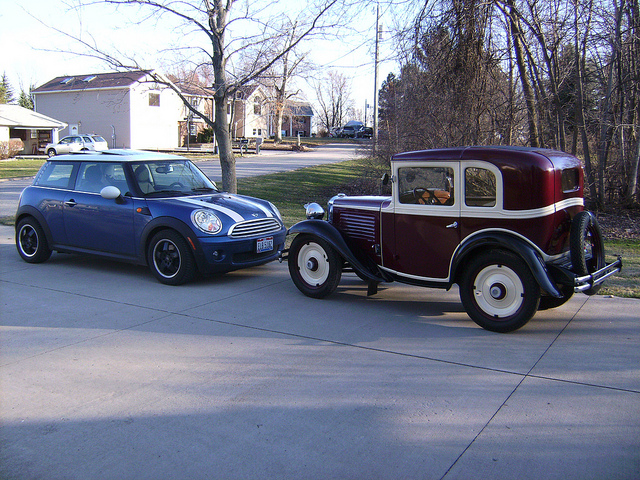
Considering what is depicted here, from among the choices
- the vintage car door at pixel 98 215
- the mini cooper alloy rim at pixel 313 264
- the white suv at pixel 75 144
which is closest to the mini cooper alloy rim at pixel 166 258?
the vintage car door at pixel 98 215

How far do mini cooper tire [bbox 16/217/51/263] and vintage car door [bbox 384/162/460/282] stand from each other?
533 cm

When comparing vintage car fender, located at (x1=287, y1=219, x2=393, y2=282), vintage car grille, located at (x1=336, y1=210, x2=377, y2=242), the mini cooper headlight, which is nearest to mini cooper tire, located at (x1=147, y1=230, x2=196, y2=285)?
the mini cooper headlight

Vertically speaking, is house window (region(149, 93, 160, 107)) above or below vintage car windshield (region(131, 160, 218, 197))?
above

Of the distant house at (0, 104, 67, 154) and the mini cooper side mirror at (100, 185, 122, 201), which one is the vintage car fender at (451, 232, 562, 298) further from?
the distant house at (0, 104, 67, 154)

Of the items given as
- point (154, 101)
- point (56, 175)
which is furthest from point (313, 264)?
point (154, 101)

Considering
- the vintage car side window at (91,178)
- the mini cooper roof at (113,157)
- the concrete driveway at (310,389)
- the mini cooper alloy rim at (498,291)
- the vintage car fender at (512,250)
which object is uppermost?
the mini cooper roof at (113,157)

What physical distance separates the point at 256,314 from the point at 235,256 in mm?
1466

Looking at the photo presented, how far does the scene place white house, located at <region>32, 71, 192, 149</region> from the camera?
45.4m

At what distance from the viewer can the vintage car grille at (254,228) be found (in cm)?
730

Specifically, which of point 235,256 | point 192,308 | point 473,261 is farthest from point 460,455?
point 235,256

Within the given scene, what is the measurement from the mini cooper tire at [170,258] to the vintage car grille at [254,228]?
628mm

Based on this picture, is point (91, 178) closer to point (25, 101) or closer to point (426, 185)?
point (426, 185)

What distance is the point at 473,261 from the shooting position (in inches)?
217

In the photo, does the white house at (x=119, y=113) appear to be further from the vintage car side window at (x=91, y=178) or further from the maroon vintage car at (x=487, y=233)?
the maroon vintage car at (x=487, y=233)
